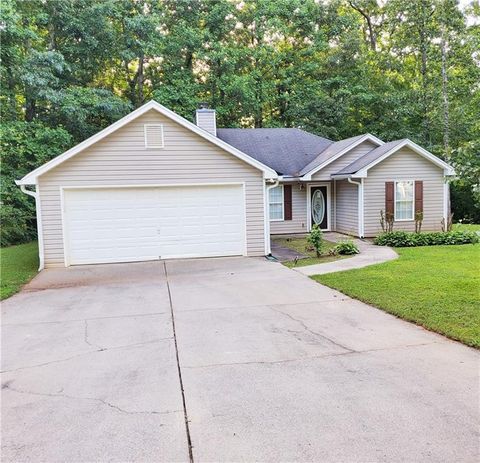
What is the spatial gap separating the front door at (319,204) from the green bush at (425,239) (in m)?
3.82

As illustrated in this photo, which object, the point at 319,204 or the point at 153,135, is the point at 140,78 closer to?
the point at 319,204

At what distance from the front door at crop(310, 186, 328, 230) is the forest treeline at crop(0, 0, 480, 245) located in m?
6.24

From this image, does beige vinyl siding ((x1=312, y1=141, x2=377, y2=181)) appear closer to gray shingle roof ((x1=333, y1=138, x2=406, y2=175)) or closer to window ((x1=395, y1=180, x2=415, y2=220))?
gray shingle roof ((x1=333, y1=138, x2=406, y2=175))

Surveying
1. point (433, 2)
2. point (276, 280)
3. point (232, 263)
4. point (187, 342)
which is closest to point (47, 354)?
point (187, 342)

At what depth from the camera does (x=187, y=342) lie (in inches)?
195

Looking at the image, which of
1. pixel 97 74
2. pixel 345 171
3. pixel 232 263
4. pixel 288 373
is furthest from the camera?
pixel 97 74

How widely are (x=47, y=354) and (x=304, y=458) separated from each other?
3358 mm

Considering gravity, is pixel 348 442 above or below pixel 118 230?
below

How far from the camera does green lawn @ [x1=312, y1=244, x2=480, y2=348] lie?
17.7ft

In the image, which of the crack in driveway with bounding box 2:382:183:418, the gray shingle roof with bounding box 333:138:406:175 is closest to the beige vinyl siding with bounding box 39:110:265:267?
the gray shingle roof with bounding box 333:138:406:175

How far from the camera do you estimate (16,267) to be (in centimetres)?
1103

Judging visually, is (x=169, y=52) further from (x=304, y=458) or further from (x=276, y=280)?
(x=304, y=458)

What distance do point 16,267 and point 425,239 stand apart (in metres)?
12.3

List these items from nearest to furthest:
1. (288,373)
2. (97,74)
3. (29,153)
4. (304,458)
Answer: (304,458)
(288,373)
(29,153)
(97,74)
